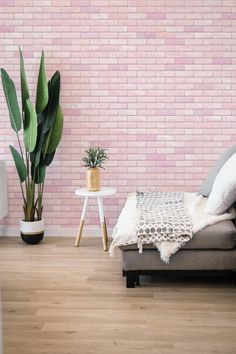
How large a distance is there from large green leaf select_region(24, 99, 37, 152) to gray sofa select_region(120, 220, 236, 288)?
1.64 meters

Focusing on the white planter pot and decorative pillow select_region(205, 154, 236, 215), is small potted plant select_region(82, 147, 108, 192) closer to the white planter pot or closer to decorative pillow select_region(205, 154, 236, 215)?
the white planter pot

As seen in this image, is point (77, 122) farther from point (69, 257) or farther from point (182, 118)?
point (69, 257)

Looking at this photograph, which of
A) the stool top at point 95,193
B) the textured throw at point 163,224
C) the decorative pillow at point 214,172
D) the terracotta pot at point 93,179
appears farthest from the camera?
the terracotta pot at point 93,179

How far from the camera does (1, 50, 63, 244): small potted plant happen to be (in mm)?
5004

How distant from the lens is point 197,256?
3.78 m

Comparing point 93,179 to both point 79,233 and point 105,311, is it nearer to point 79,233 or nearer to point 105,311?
point 79,233

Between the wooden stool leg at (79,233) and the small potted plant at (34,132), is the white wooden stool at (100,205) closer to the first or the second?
the wooden stool leg at (79,233)

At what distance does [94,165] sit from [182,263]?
5.22 ft

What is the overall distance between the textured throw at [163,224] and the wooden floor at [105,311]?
1.20 ft

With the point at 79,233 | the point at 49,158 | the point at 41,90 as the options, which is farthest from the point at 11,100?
the point at 79,233

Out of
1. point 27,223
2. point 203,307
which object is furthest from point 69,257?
point 203,307

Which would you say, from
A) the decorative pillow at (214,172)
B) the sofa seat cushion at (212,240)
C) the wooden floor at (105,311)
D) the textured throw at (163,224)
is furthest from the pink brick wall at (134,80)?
the sofa seat cushion at (212,240)

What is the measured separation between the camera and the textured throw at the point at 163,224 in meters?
3.71

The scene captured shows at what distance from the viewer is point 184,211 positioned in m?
4.16
